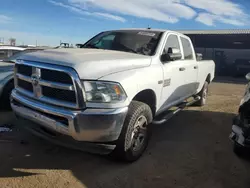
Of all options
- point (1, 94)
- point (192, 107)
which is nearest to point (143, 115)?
point (1, 94)

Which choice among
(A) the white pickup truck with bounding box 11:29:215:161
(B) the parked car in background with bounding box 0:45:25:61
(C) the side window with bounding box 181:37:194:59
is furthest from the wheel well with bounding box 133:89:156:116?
(B) the parked car in background with bounding box 0:45:25:61

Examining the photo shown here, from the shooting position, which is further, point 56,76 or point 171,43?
point 171,43

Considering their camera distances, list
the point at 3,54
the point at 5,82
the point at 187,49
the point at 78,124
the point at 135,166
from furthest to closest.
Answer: the point at 3,54 < the point at 187,49 < the point at 5,82 < the point at 135,166 < the point at 78,124

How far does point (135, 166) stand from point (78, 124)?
3.74ft

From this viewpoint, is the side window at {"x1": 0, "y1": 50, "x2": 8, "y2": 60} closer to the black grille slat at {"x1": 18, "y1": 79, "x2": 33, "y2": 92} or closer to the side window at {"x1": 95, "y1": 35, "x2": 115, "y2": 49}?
the side window at {"x1": 95, "y1": 35, "x2": 115, "y2": 49}

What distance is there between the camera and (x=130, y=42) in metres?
4.49

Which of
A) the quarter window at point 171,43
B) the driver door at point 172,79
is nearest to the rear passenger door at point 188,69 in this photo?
the driver door at point 172,79

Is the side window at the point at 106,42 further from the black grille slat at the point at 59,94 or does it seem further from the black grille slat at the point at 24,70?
the black grille slat at the point at 59,94

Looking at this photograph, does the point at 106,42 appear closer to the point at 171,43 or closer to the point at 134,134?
the point at 171,43

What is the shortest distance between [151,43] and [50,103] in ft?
6.88

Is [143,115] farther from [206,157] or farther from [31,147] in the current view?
[31,147]

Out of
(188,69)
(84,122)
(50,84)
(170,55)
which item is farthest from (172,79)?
(50,84)

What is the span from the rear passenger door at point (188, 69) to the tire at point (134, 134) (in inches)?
64.7

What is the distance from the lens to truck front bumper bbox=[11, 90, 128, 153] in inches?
112
